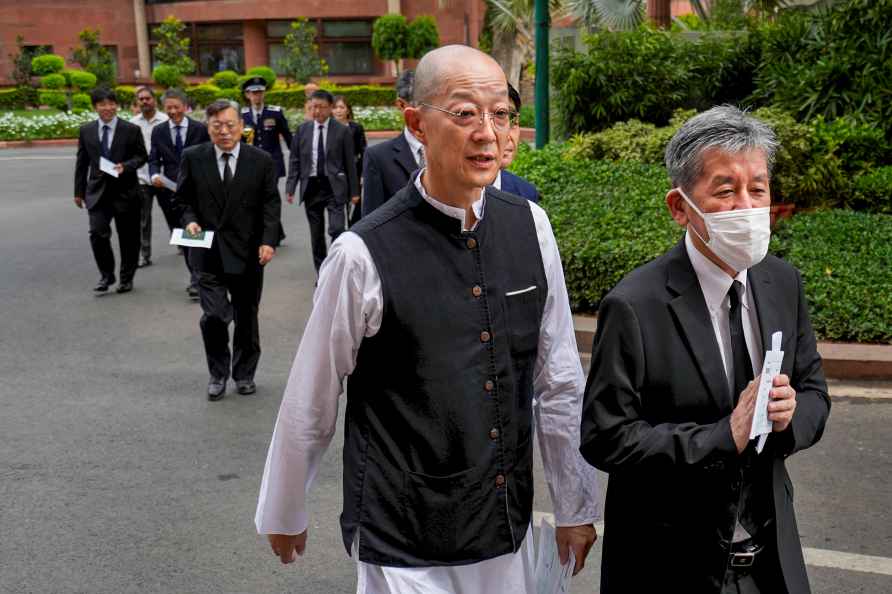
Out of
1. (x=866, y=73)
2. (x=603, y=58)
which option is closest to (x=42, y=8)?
(x=603, y=58)

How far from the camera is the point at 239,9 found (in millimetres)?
49844

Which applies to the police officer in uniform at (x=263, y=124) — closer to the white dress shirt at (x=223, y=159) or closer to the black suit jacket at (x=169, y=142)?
the black suit jacket at (x=169, y=142)

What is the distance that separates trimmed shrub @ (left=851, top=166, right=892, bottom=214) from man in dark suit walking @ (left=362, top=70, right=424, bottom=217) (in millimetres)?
6522

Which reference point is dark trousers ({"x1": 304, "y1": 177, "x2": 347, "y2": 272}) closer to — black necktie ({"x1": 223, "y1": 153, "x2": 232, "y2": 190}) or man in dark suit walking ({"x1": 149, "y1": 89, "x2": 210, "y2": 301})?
man in dark suit walking ({"x1": 149, "y1": 89, "x2": 210, "y2": 301})

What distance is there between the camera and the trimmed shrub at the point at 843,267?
7.68 metres

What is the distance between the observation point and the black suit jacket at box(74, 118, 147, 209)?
11.1 meters

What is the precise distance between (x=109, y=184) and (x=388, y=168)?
561 cm

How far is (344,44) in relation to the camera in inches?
1933

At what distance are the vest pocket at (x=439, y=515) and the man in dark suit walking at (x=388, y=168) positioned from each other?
360cm

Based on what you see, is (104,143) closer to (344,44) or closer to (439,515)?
(439,515)

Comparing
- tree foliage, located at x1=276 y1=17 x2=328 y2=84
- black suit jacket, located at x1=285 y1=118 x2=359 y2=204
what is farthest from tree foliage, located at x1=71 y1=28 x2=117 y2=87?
black suit jacket, located at x1=285 y1=118 x2=359 y2=204

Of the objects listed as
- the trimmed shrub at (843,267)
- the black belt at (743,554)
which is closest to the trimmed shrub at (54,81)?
the trimmed shrub at (843,267)

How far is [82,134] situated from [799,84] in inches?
310

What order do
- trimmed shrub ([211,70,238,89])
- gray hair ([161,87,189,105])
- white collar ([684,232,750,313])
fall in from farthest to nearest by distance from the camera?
trimmed shrub ([211,70,238,89]) < gray hair ([161,87,189,105]) < white collar ([684,232,750,313])
